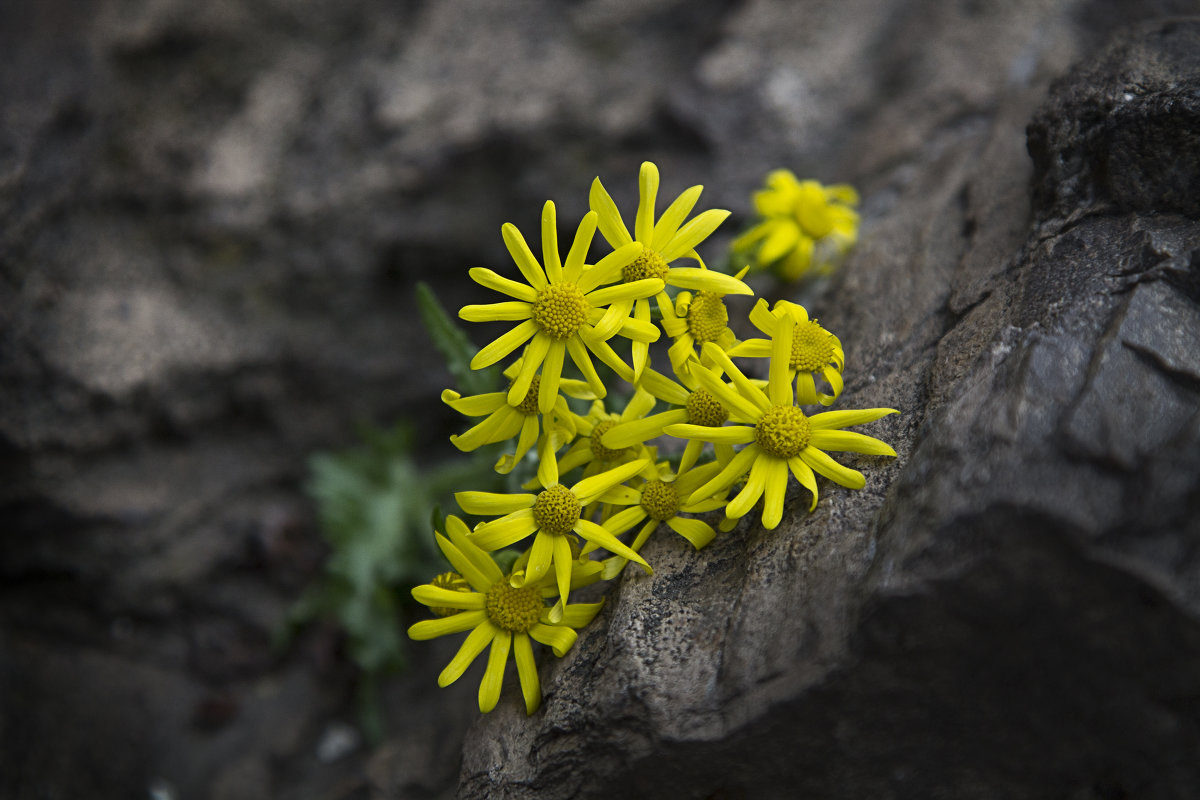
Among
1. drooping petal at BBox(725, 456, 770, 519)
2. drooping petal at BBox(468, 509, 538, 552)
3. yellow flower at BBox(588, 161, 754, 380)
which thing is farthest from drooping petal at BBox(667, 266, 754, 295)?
drooping petal at BBox(468, 509, 538, 552)

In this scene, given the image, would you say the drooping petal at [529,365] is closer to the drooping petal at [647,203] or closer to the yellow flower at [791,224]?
the drooping petal at [647,203]

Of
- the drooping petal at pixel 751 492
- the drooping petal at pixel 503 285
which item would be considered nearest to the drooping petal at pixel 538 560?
the drooping petal at pixel 751 492

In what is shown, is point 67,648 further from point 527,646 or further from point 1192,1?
point 1192,1

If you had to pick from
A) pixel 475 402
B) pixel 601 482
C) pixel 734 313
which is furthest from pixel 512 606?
pixel 734 313

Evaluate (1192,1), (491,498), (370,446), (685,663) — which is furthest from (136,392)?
(1192,1)

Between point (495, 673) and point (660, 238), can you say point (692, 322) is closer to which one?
point (660, 238)
